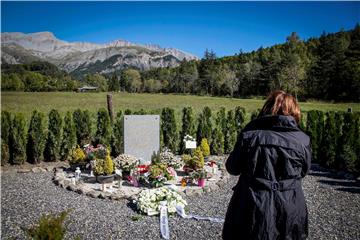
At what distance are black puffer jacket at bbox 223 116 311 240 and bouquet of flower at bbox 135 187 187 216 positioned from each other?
3.73 m

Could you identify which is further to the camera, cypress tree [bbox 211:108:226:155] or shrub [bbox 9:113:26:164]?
cypress tree [bbox 211:108:226:155]

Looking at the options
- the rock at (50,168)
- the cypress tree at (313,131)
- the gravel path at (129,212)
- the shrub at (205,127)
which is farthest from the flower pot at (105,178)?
the cypress tree at (313,131)

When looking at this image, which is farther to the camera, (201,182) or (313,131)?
(313,131)

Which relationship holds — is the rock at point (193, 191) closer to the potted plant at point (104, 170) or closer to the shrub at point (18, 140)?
the potted plant at point (104, 170)

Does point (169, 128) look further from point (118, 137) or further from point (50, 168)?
point (50, 168)

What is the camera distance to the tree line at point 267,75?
56.0 m

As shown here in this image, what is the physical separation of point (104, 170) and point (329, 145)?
325 inches

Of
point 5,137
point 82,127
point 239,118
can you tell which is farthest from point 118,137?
point 239,118

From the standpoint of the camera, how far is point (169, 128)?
13.2 metres

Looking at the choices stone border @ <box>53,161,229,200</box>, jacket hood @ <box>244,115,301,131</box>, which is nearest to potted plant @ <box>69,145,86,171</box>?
stone border @ <box>53,161,229,200</box>

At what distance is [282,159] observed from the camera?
3.19m

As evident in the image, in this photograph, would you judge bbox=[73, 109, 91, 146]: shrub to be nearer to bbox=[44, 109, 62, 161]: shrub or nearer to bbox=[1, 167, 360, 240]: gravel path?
bbox=[44, 109, 62, 161]: shrub

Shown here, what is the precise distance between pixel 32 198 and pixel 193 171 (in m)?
4.36

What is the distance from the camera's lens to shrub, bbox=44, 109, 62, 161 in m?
11.9
